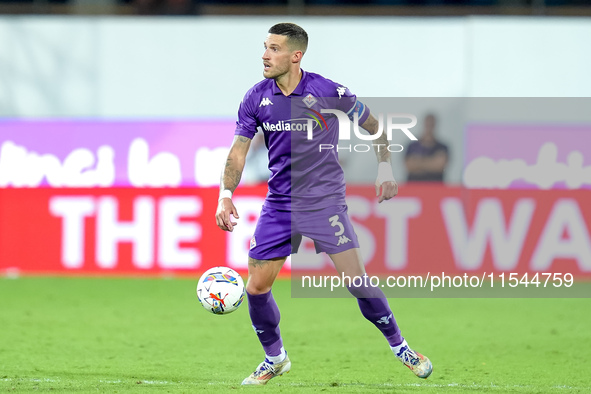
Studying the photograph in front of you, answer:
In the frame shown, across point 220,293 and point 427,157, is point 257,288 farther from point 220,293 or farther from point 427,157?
point 427,157

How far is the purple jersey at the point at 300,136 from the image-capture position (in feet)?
19.9

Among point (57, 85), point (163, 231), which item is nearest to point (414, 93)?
point (163, 231)

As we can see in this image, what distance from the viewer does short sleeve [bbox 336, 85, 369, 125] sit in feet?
20.1

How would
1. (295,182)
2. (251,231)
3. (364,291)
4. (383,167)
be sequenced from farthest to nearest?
(251,231)
(383,167)
(295,182)
(364,291)

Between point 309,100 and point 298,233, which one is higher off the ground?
point 309,100

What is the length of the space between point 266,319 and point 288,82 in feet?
4.97

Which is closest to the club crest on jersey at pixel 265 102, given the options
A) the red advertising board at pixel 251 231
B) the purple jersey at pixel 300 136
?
the purple jersey at pixel 300 136

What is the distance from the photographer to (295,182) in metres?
6.10

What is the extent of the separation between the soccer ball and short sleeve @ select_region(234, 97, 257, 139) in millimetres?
942

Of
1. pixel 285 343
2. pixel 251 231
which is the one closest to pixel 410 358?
pixel 285 343

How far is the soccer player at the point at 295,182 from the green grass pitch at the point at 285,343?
559 mm

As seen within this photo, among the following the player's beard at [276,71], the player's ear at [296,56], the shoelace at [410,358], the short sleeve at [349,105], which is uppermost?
the player's ear at [296,56]

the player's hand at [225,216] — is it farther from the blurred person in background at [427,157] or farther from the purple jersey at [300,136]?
the blurred person in background at [427,157]

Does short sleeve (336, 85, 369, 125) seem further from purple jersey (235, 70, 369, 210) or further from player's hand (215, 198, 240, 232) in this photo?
player's hand (215, 198, 240, 232)
